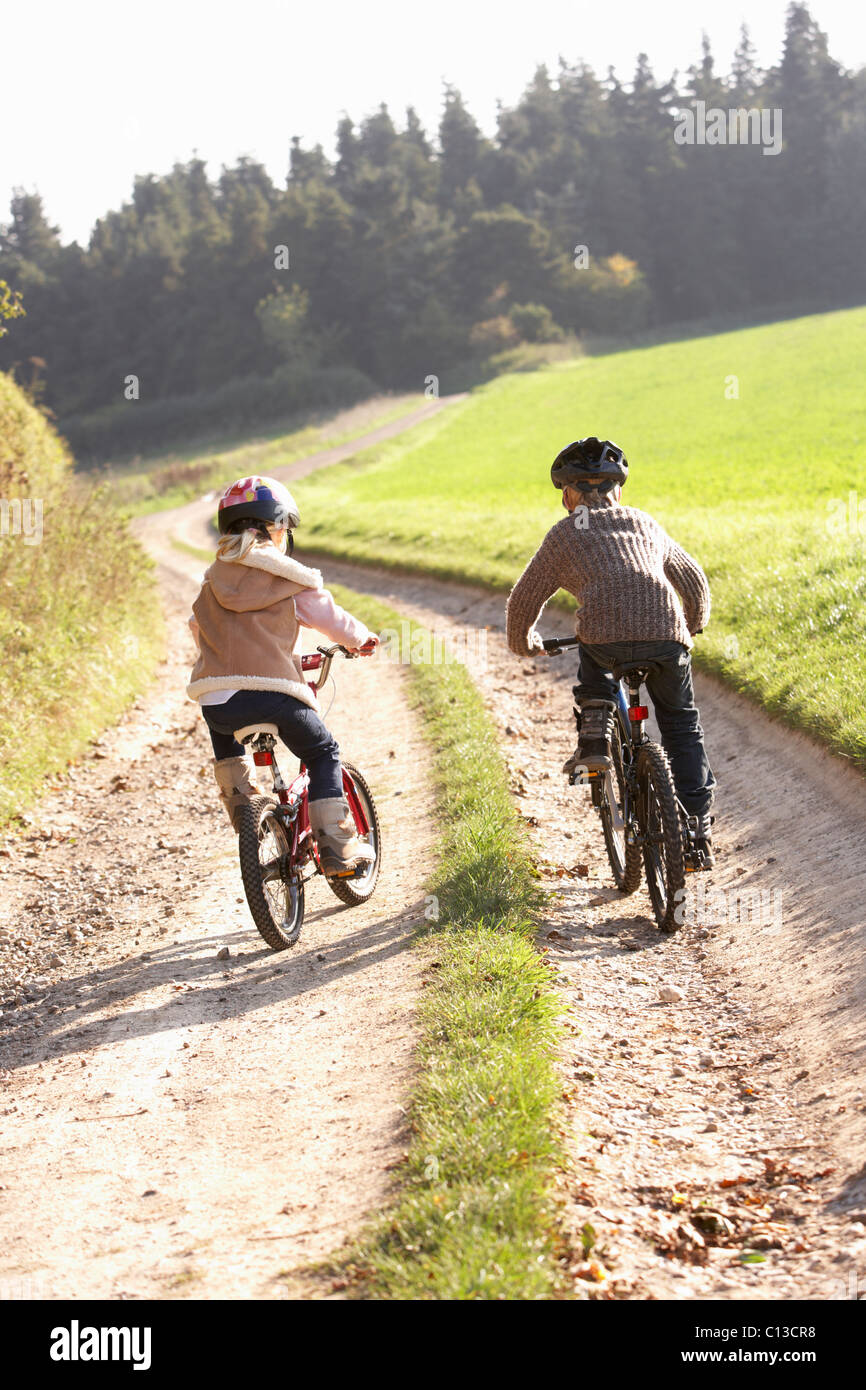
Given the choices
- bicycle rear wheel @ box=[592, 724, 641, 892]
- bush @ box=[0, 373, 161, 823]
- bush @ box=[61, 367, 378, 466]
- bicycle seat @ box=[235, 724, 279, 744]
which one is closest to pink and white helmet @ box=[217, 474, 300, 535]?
bicycle seat @ box=[235, 724, 279, 744]

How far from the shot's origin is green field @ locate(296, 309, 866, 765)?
9492 millimetres

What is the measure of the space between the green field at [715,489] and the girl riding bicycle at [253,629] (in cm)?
339

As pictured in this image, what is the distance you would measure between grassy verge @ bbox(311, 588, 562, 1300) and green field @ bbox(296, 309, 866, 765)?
98.3 inches

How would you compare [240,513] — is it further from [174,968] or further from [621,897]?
[621,897]

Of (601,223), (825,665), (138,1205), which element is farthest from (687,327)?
(138,1205)

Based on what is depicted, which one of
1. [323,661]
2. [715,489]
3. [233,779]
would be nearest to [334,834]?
[233,779]

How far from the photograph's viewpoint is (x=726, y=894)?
20.8 feet

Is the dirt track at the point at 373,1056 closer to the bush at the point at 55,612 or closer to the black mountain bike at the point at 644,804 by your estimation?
the black mountain bike at the point at 644,804

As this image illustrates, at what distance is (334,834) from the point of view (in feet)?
20.1

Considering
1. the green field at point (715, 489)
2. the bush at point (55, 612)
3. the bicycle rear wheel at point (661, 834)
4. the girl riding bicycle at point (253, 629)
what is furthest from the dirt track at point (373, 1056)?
the bush at point (55, 612)

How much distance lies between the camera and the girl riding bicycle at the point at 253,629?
18.9 ft

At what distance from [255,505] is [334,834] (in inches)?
69.3
